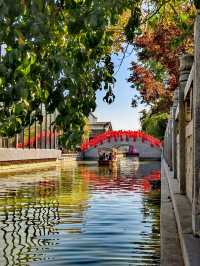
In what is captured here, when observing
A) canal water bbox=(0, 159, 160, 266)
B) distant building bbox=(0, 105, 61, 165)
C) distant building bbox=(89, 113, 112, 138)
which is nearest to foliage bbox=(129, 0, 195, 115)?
canal water bbox=(0, 159, 160, 266)

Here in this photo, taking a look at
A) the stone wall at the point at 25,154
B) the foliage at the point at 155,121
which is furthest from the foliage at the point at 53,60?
the stone wall at the point at 25,154

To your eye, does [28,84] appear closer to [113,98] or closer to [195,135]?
[113,98]

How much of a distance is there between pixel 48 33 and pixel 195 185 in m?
2.49

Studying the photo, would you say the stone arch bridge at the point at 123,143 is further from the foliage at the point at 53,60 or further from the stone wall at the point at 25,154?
the foliage at the point at 53,60

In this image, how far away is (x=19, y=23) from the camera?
3801 millimetres

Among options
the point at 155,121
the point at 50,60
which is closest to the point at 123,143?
the point at 155,121

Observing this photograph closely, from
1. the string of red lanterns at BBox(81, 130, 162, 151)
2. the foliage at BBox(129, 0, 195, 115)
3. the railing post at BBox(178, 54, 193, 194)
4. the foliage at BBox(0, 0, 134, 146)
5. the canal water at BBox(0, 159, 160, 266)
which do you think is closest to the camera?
the foliage at BBox(0, 0, 134, 146)

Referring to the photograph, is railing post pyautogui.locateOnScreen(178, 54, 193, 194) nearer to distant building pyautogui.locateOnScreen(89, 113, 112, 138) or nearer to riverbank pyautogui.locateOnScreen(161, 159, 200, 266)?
riverbank pyautogui.locateOnScreen(161, 159, 200, 266)

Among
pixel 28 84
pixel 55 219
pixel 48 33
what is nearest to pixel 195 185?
pixel 28 84

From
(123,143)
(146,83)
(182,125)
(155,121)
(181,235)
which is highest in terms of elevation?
(146,83)

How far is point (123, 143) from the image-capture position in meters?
87.4

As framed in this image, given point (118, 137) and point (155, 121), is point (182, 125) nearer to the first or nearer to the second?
point (155, 121)

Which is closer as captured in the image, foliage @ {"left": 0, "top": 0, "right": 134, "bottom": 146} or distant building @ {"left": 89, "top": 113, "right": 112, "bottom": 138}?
foliage @ {"left": 0, "top": 0, "right": 134, "bottom": 146}

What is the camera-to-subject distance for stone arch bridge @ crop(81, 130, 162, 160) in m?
85.6
